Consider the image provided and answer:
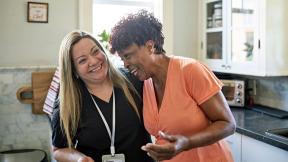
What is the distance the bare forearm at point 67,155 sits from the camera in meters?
1.32

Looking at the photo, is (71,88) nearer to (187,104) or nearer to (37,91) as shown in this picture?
(187,104)

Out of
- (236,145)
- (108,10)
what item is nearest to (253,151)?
(236,145)

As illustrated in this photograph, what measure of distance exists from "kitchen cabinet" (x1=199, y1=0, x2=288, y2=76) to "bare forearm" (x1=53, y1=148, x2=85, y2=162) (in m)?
1.48

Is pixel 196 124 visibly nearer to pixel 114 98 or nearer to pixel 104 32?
pixel 114 98

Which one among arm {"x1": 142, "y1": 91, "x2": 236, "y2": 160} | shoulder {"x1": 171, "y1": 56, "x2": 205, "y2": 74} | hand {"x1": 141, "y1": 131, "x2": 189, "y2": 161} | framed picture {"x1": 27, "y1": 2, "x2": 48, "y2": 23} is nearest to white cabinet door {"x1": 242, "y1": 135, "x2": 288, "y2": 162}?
arm {"x1": 142, "y1": 91, "x2": 236, "y2": 160}

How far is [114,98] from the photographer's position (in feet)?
4.67

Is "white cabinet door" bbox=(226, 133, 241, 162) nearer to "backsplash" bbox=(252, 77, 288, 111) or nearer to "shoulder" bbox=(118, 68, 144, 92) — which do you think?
Result: "backsplash" bbox=(252, 77, 288, 111)

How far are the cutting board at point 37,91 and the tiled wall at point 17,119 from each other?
0.16ft

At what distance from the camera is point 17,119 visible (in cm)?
249

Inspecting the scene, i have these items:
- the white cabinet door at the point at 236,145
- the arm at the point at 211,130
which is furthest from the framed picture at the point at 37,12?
the arm at the point at 211,130

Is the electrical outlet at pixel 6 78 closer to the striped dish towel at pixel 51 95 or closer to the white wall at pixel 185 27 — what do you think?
the striped dish towel at pixel 51 95

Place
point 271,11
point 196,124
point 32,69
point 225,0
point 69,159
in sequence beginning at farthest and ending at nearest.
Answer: point 225,0
point 32,69
point 271,11
point 69,159
point 196,124

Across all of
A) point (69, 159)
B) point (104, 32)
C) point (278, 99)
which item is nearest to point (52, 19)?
point (104, 32)

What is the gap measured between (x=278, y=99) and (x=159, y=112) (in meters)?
1.65
